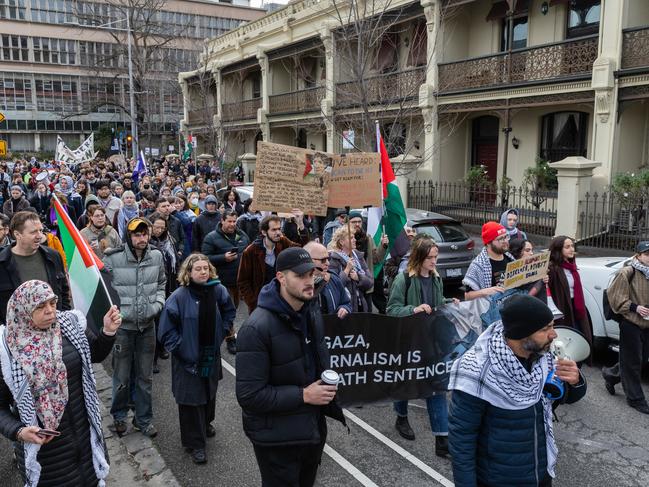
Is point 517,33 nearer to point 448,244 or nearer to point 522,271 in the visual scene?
point 448,244

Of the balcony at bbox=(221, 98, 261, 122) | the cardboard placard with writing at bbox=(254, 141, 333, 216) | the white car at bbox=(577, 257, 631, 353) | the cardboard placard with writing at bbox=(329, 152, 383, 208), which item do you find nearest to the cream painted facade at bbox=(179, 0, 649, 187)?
the balcony at bbox=(221, 98, 261, 122)

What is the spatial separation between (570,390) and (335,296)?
2.60 metres

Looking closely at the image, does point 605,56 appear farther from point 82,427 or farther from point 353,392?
point 82,427

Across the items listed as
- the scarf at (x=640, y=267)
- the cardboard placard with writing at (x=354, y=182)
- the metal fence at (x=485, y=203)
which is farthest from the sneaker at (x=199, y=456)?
the metal fence at (x=485, y=203)

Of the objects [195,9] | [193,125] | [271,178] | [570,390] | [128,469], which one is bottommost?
[128,469]

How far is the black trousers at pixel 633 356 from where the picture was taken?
5.98m

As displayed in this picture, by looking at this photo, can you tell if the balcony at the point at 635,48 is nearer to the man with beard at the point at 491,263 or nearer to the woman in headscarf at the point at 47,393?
the man with beard at the point at 491,263

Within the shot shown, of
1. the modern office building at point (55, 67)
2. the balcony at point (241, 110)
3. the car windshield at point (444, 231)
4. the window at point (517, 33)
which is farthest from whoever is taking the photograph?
the modern office building at point (55, 67)

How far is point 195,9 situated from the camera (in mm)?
65688

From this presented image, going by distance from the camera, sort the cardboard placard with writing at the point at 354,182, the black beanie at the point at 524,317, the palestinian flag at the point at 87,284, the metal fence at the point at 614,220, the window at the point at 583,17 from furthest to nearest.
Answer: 1. the window at the point at 583,17
2. the metal fence at the point at 614,220
3. the cardboard placard with writing at the point at 354,182
4. the palestinian flag at the point at 87,284
5. the black beanie at the point at 524,317

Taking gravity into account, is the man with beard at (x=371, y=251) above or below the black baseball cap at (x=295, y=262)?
below

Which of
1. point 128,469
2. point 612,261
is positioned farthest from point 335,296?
point 612,261

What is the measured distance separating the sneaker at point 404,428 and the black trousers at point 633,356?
240cm

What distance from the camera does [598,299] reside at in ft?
23.6
